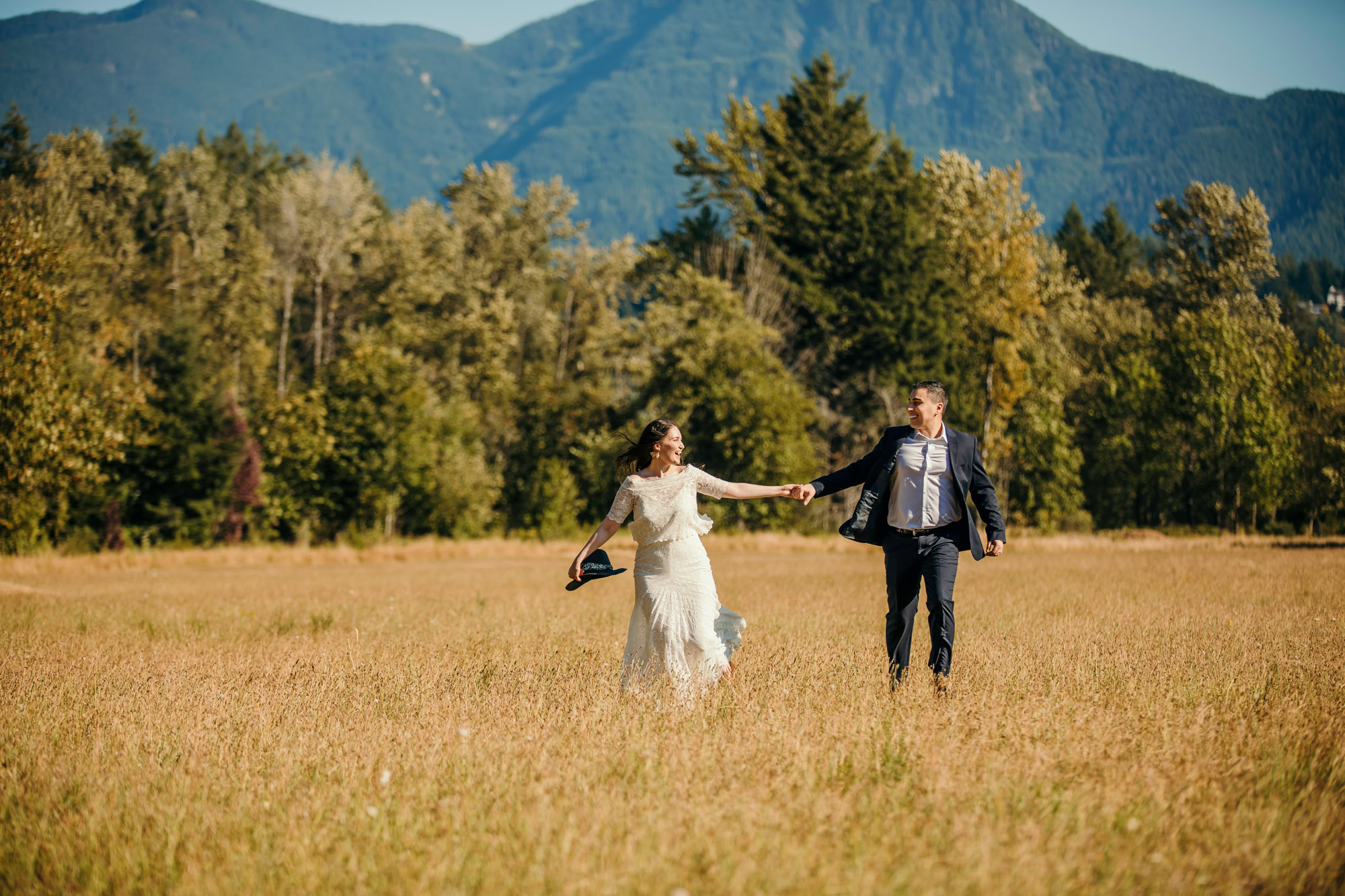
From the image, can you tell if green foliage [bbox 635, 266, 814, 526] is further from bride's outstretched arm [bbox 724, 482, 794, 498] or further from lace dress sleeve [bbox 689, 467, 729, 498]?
lace dress sleeve [bbox 689, 467, 729, 498]

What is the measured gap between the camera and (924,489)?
802cm

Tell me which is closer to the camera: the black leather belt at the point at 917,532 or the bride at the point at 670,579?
the bride at the point at 670,579

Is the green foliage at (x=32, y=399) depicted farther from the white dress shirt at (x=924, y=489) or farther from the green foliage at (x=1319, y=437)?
the green foliage at (x=1319, y=437)

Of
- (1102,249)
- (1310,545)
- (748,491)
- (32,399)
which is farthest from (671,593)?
(1102,249)

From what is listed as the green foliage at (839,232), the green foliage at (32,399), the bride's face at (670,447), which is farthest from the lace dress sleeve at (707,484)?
the green foliage at (839,232)

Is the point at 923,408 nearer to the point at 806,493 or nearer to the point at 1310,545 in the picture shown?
the point at 806,493

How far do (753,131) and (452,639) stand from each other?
42.2 m

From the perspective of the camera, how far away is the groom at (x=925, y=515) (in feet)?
26.2

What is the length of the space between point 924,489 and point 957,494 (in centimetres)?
30

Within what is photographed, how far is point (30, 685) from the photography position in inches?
334

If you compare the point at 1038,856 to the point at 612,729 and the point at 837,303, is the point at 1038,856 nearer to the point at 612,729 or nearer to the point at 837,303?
the point at 612,729

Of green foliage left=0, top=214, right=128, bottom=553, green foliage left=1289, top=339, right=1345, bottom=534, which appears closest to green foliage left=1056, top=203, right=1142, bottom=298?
green foliage left=1289, top=339, right=1345, bottom=534

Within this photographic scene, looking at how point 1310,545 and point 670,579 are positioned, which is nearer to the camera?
point 670,579

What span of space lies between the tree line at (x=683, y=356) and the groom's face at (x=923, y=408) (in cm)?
3350
